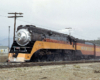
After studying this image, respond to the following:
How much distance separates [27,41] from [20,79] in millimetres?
7391

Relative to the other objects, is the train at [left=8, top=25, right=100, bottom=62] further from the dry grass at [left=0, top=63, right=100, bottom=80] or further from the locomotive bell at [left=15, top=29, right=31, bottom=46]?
the dry grass at [left=0, top=63, right=100, bottom=80]

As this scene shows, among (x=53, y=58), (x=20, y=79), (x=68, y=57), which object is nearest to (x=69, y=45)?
(x=68, y=57)

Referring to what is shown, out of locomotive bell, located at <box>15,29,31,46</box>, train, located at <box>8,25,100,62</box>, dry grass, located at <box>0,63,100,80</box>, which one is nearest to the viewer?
dry grass, located at <box>0,63,100,80</box>

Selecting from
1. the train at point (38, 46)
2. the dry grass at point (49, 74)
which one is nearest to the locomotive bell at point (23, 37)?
the train at point (38, 46)

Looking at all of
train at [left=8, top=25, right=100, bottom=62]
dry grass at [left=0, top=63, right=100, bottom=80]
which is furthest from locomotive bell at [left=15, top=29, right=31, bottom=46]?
dry grass at [left=0, top=63, right=100, bottom=80]

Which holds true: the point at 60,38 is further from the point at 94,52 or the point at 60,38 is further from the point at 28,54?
the point at 94,52

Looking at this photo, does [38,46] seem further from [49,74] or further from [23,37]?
[49,74]

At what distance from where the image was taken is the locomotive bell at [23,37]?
43.4 ft

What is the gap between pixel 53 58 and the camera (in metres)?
15.7

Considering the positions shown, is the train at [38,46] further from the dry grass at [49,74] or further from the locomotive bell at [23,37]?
the dry grass at [49,74]

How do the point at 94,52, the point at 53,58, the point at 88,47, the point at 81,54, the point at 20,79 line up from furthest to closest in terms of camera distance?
the point at 94,52
the point at 88,47
the point at 81,54
the point at 53,58
the point at 20,79

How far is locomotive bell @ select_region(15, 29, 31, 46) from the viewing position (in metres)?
13.2

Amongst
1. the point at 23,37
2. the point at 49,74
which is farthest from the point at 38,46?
the point at 49,74

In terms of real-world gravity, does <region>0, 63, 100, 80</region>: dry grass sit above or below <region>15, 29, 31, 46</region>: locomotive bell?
below
